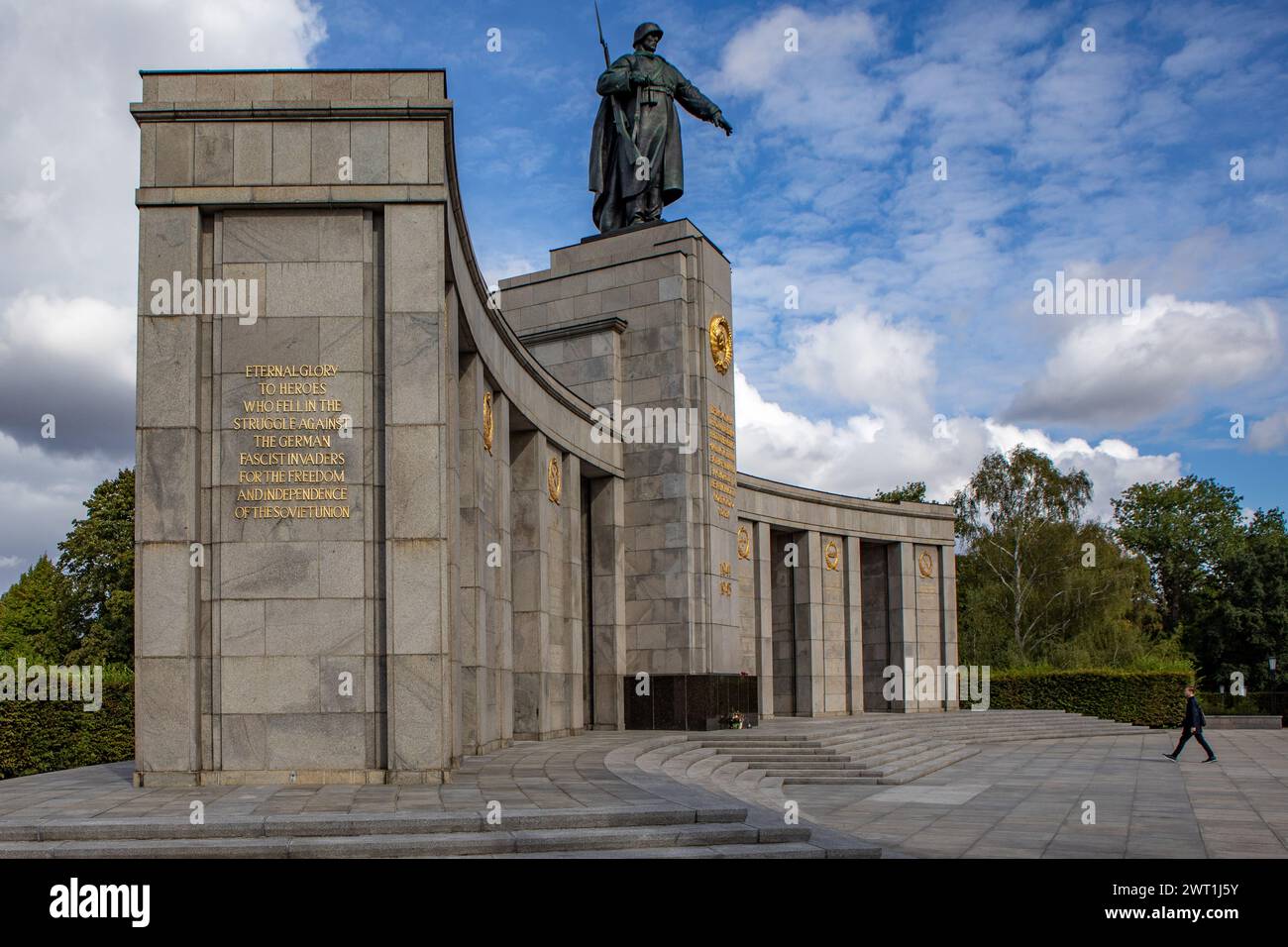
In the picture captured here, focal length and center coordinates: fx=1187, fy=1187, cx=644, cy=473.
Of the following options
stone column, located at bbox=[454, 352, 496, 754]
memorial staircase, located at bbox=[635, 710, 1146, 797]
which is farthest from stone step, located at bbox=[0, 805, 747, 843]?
stone column, located at bbox=[454, 352, 496, 754]

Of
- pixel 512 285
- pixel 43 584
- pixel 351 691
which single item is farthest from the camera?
pixel 43 584

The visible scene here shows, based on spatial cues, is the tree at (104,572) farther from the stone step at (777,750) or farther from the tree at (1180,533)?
the tree at (1180,533)

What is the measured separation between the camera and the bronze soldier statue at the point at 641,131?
99.6ft

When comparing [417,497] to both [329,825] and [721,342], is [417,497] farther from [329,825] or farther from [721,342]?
[721,342]

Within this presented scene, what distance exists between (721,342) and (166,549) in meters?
17.4

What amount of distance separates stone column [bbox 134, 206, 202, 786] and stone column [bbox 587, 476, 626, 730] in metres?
14.1

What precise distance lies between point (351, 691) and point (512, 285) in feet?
60.3

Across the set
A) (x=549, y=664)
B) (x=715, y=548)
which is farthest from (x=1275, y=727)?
(x=549, y=664)

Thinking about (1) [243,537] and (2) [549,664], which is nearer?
(1) [243,537]

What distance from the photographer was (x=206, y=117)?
15.4 m

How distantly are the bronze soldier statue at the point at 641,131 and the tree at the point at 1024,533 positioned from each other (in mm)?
33012

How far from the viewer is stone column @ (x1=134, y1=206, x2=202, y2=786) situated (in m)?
14.8

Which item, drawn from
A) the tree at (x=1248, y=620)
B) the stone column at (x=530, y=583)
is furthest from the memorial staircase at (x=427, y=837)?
the tree at (x=1248, y=620)
